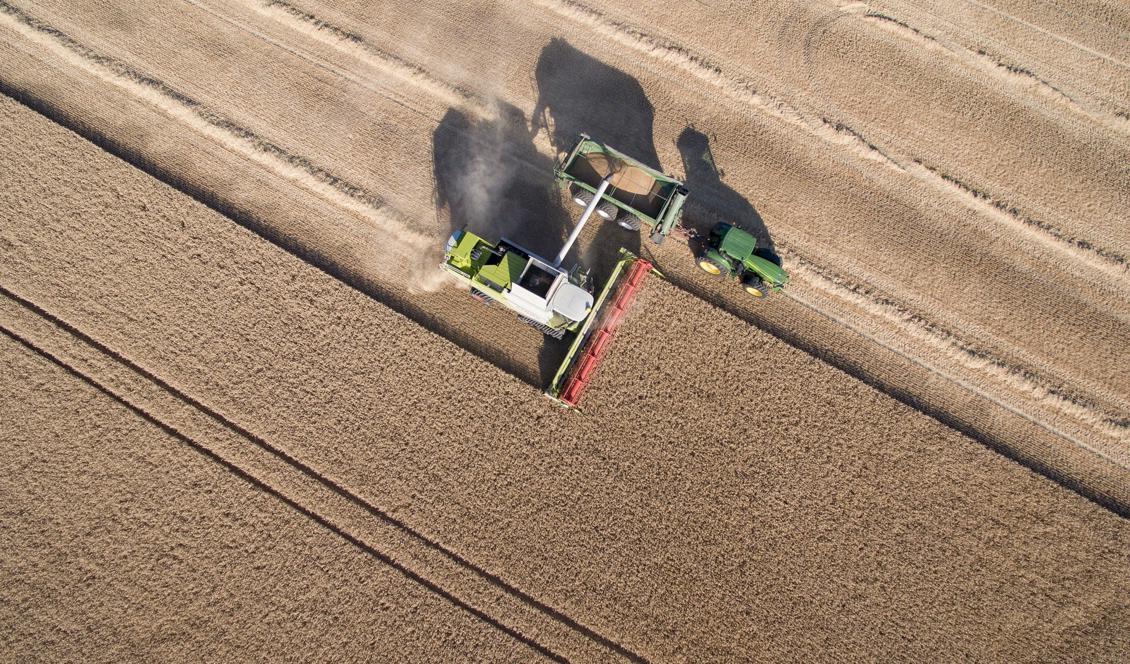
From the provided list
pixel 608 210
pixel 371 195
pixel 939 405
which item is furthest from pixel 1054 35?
pixel 371 195

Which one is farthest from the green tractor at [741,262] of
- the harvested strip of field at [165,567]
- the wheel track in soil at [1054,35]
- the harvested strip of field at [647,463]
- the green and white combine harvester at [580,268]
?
the wheel track in soil at [1054,35]

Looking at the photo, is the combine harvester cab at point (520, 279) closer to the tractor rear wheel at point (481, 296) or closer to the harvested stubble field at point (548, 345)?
the tractor rear wheel at point (481, 296)

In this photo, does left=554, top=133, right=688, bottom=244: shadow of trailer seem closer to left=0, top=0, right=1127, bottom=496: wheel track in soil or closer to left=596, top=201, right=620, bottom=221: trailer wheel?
left=596, top=201, right=620, bottom=221: trailer wheel

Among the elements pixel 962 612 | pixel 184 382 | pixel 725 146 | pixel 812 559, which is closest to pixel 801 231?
pixel 725 146

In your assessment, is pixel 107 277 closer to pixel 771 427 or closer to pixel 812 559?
pixel 771 427

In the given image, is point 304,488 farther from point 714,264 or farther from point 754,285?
point 754,285

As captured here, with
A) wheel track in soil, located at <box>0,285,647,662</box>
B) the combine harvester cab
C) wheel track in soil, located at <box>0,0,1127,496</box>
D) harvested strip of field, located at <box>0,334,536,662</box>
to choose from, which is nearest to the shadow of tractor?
wheel track in soil, located at <box>0,0,1127,496</box>

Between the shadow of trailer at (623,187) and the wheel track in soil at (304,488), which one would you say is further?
the shadow of trailer at (623,187)
